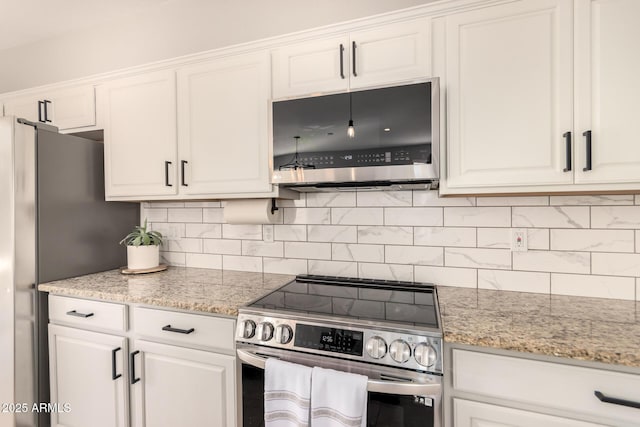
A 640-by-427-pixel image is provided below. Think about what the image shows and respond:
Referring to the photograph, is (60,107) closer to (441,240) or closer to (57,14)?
(57,14)

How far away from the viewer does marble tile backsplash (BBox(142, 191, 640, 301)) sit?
1.40 metres

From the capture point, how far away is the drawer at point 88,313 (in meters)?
1.53

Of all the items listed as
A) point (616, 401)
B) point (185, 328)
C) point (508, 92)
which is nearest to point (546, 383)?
point (616, 401)

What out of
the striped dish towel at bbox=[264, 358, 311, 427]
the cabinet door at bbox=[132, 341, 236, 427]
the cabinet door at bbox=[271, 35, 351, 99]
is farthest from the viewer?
the cabinet door at bbox=[271, 35, 351, 99]

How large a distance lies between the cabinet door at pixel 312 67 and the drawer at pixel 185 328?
1.12 m

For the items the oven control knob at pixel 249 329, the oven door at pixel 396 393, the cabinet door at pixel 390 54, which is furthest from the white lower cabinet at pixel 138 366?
the cabinet door at pixel 390 54

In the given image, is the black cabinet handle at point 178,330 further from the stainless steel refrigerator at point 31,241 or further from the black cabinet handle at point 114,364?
the stainless steel refrigerator at point 31,241

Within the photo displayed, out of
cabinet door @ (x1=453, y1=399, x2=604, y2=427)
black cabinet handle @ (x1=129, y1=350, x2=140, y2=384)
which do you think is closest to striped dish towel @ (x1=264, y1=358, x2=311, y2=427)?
cabinet door @ (x1=453, y1=399, x2=604, y2=427)

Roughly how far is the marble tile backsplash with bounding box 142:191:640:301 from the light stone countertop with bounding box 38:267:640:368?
96 millimetres

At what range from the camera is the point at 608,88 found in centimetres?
116

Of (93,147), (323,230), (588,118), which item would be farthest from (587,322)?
(93,147)

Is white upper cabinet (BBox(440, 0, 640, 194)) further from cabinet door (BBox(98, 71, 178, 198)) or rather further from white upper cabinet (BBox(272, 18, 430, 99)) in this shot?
cabinet door (BBox(98, 71, 178, 198))

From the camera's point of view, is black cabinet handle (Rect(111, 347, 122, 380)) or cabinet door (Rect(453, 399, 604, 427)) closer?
cabinet door (Rect(453, 399, 604, 427))

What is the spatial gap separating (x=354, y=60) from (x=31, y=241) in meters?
1.90
